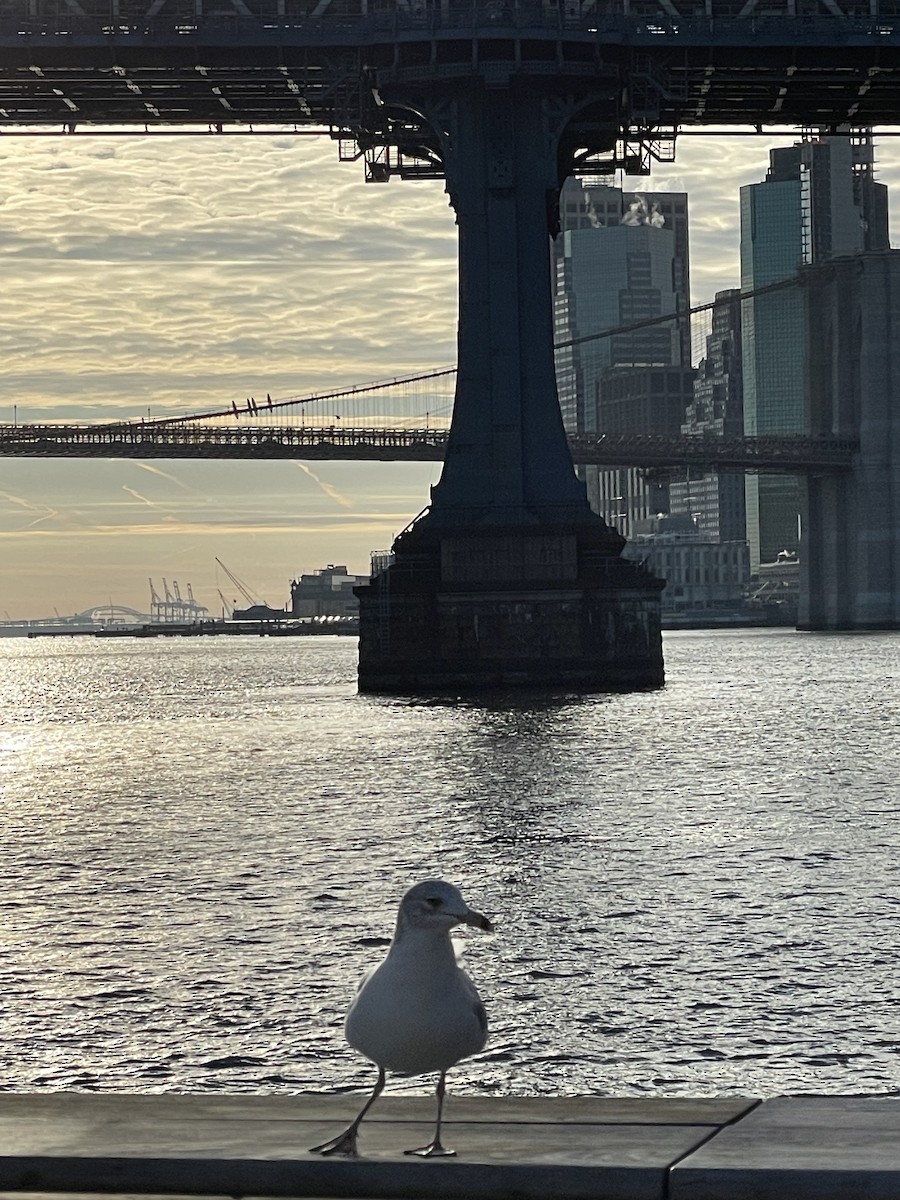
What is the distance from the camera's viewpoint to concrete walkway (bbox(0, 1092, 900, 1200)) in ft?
22.9

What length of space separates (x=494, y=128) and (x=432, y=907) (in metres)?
59.0

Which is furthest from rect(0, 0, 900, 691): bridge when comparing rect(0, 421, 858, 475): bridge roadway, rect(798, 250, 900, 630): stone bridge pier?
rect(798, 250, 900, 630): stone bridge pier

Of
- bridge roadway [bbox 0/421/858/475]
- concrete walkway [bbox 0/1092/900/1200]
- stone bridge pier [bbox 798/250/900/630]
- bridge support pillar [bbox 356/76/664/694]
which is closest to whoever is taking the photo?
concrete walkway [bbox 0/1092/900/1200]

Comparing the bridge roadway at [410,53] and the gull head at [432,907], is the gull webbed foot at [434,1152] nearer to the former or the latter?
the gull head at [432,907]

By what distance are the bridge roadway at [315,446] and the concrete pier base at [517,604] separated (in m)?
52.9

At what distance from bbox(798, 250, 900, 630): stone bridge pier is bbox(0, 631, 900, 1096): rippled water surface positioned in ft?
344

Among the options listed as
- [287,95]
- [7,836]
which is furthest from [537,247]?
[7,836]

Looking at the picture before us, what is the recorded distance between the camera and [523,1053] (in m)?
13.0

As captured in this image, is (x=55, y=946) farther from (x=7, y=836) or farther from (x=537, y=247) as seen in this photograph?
(x=537, y=247)

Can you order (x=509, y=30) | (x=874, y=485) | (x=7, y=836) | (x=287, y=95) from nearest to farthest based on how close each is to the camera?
(x=7, y=836)
(x=509, y=30)
(x=287, y=95)
(x=874, y=485)

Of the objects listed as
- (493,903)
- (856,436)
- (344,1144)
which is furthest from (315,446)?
(344,1144)

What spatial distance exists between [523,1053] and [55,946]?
593 centimetres

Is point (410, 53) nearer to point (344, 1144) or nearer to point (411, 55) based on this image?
point (411, 55)

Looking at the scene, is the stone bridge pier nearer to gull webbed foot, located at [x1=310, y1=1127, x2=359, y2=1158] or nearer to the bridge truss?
the bridge truss
